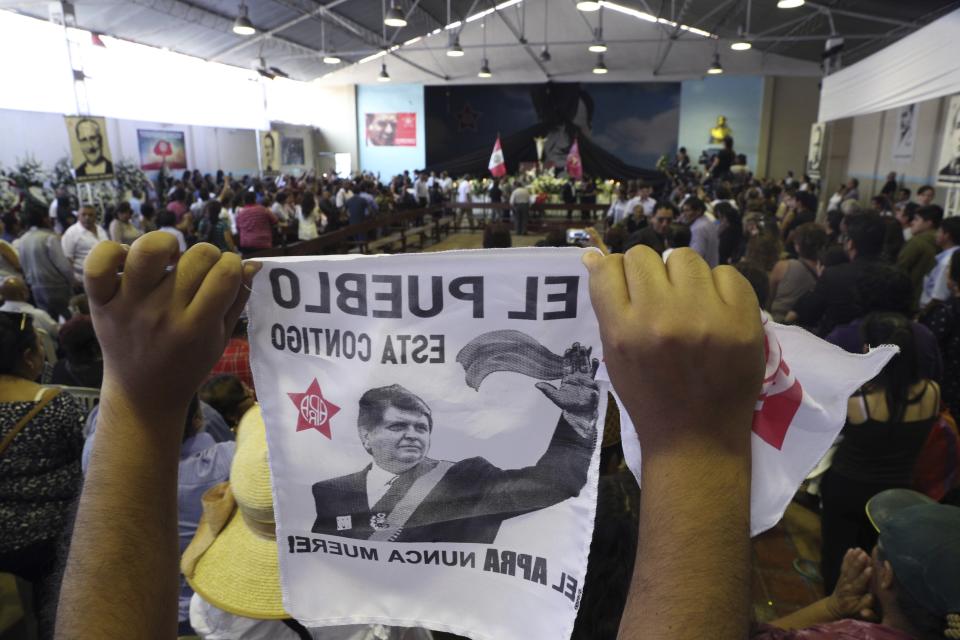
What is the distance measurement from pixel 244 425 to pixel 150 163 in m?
13.9

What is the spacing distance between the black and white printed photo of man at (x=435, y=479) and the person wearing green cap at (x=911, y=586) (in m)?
0.53

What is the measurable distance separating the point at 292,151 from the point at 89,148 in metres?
13.8

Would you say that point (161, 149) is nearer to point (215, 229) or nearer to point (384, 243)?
point (384, 243)

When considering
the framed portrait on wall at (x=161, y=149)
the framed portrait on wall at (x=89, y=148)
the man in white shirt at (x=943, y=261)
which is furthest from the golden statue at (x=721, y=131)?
the framed portrait on wall at (x=89, y=148)

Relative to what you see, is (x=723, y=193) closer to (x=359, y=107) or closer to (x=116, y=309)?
(x=116, y=309)

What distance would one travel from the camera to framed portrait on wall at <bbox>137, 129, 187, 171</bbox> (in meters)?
12.8

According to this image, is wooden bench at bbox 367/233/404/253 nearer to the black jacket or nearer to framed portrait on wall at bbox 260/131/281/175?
framed portrait on wall at bbox 260/131/281/175

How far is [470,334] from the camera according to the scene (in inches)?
38.5

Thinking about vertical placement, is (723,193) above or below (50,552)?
above

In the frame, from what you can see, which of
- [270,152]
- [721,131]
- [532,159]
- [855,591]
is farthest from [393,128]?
[855,591]

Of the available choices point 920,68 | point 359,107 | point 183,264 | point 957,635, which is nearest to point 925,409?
point 957,635

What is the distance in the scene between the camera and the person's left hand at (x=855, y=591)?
1.36m

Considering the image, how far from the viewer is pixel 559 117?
19.5m

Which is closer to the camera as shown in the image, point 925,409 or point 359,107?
point 925,409
